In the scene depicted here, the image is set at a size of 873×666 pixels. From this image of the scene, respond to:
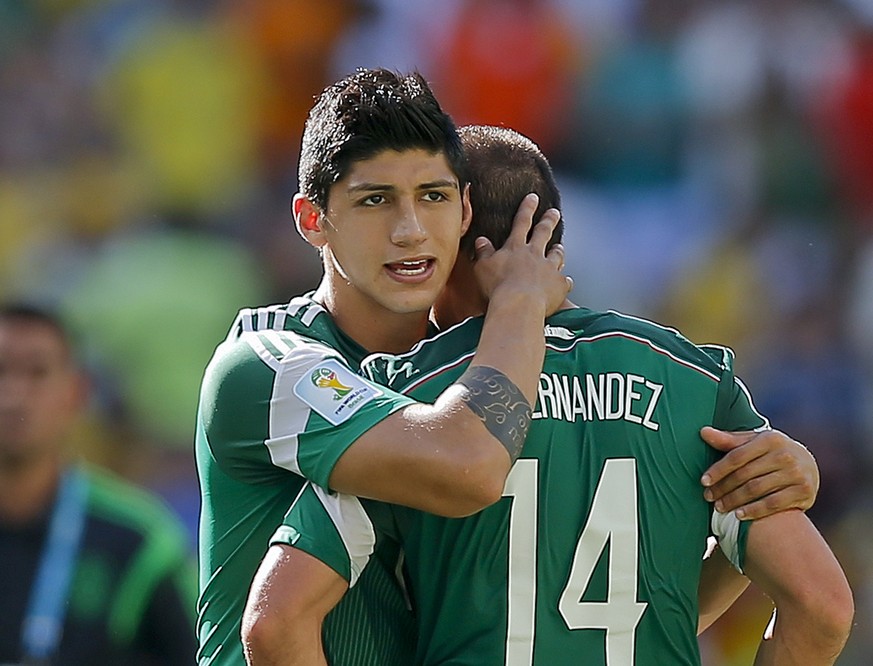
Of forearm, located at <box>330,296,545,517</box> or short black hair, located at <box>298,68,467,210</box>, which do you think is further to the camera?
short black hair, located at <box>298,68,467,210</box>

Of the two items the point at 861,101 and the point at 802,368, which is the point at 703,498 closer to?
the point at 802,368

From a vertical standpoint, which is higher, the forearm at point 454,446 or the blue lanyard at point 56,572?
the forearm at point 454,446

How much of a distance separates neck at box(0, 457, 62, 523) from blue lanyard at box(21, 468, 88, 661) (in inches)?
2.1

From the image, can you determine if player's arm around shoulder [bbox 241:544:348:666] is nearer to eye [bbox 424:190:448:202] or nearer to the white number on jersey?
the white number on jersey

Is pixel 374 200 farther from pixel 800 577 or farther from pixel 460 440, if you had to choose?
pixel 800 577

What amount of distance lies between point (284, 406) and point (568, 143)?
5643mm

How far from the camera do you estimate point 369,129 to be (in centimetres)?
326

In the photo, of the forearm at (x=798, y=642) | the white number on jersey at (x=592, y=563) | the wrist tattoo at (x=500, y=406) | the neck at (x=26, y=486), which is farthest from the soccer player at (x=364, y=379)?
the neck at (x=26, y=486)

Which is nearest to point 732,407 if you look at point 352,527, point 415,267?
point 415,267

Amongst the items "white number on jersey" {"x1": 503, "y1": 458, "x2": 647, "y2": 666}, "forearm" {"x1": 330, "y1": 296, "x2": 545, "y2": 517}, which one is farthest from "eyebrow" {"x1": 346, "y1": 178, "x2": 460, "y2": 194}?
"white number on jersey" {"x1": 503, "y1": 458, "x2": 647, "y2": 666}

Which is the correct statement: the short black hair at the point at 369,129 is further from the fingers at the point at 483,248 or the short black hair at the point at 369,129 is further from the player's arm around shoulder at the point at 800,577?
the player's arm around shoulder at the point at 800,577

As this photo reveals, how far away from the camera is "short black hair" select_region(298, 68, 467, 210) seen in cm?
326

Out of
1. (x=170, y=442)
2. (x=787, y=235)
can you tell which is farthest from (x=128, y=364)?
(x=787, y=235)

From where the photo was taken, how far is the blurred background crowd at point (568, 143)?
7.86m
